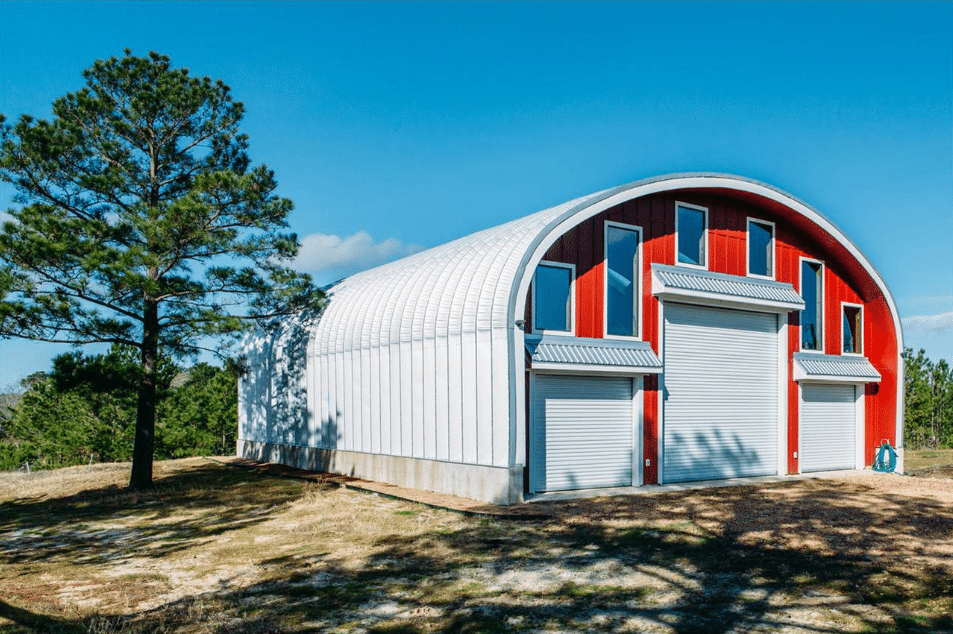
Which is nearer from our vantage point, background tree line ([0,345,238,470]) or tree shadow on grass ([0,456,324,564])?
tree shadow on grass ([0,456,324,564])

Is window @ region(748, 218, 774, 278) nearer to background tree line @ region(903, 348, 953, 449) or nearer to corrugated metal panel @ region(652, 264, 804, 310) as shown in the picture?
corrugated metal panel @ region(652, 264, 804, 310)

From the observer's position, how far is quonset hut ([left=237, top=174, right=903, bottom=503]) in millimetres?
16375

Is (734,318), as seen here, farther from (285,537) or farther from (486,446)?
(285,537)

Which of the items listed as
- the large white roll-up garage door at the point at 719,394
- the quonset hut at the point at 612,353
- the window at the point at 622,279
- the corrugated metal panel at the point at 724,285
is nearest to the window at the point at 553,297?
the quonset hut at the point at 612,353

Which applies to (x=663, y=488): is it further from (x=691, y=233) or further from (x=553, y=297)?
(x=691, y=233)

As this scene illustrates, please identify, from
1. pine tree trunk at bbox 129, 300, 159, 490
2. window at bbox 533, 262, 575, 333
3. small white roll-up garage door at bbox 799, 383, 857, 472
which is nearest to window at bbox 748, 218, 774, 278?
small white roll-up garage door at bbox 799, 383, 857, 472

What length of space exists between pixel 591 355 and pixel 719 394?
16.6 feet

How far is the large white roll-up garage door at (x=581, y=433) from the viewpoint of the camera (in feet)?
55.0

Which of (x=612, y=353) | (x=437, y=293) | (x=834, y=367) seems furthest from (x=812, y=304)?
(x=437, y=293)

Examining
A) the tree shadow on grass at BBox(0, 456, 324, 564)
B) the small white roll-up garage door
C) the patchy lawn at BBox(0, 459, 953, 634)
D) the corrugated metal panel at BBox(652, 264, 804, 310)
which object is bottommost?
the tree shadow on grass at BBox(0, 456, 324, 564)

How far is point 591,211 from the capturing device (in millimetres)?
17125

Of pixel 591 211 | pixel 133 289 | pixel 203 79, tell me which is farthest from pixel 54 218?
pixel 591 211

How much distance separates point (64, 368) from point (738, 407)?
17056mm

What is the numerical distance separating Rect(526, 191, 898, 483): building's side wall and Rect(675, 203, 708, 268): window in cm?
18
